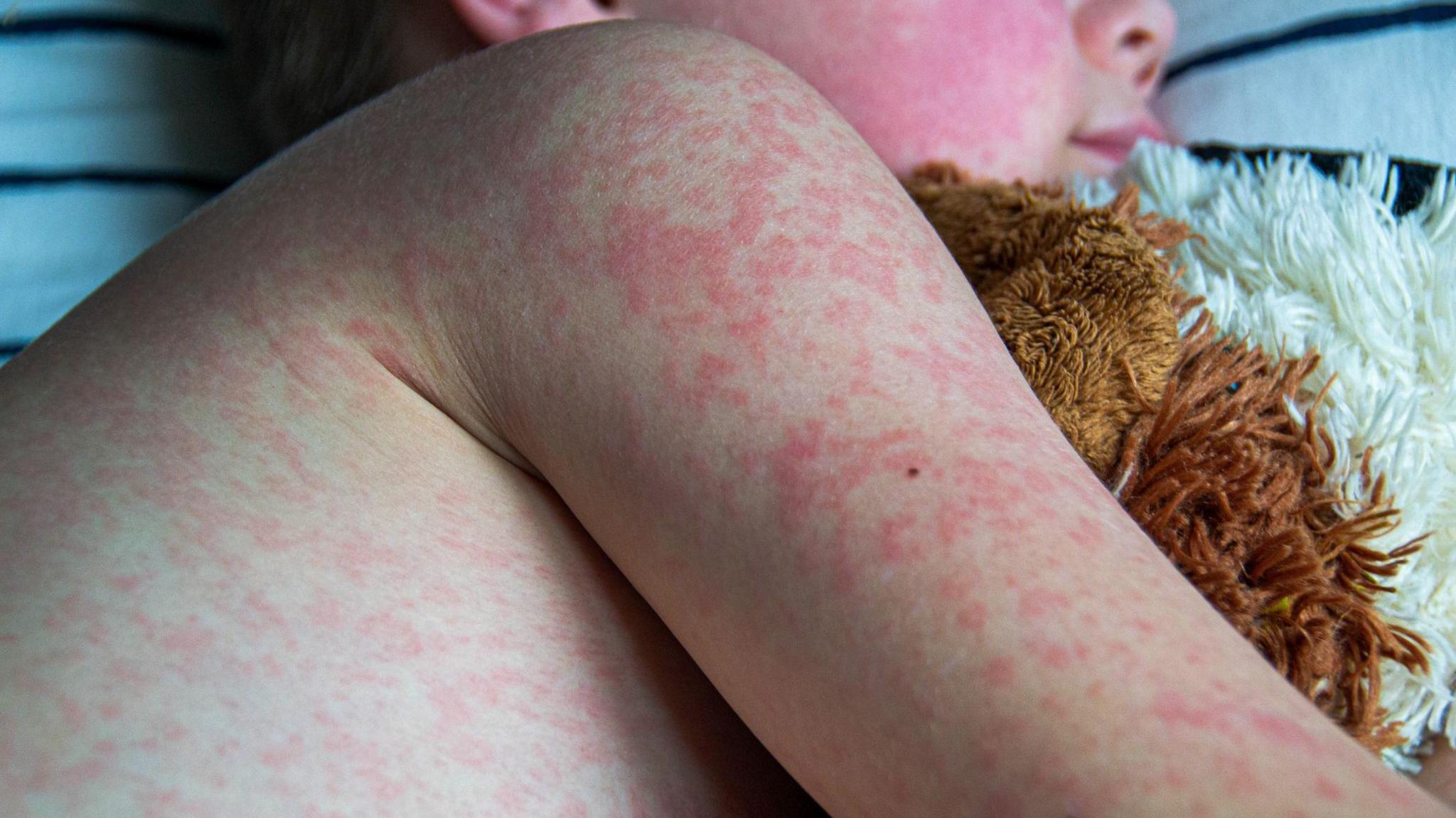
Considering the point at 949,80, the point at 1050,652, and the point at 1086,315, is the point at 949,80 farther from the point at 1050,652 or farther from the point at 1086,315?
the point at 1050,652

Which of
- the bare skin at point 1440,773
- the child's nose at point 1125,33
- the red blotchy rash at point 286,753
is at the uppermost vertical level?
the child's nose at point 1125,33

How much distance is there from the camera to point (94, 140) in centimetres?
122

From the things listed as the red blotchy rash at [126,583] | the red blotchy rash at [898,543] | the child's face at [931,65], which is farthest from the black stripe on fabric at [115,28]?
the red blotchy rash at [898,543]

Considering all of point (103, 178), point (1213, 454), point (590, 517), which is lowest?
point (103, 178)

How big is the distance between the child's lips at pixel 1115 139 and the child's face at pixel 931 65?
63 millimetres

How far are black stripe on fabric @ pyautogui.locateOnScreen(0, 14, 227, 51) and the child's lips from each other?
3.33 ft

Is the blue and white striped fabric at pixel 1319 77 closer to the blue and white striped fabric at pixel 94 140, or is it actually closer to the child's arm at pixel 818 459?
the child's arm at pixel 818 459

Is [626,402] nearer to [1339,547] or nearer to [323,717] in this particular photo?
[323,717]

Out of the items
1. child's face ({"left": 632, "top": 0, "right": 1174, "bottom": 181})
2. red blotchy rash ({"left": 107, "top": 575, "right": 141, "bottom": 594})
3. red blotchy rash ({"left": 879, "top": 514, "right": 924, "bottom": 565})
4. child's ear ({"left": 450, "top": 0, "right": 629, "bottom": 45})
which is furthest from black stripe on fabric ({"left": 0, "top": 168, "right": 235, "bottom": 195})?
red blotchy rash ({"left": 879, "top": 514, "right": 924, "bottom": 565})

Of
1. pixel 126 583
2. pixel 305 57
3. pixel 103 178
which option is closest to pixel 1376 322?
pixel 126 583

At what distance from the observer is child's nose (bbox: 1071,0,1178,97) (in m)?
1.04

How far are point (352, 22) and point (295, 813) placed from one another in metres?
0.82

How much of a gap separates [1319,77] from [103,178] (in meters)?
1.34

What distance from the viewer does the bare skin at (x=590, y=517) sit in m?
0.42
